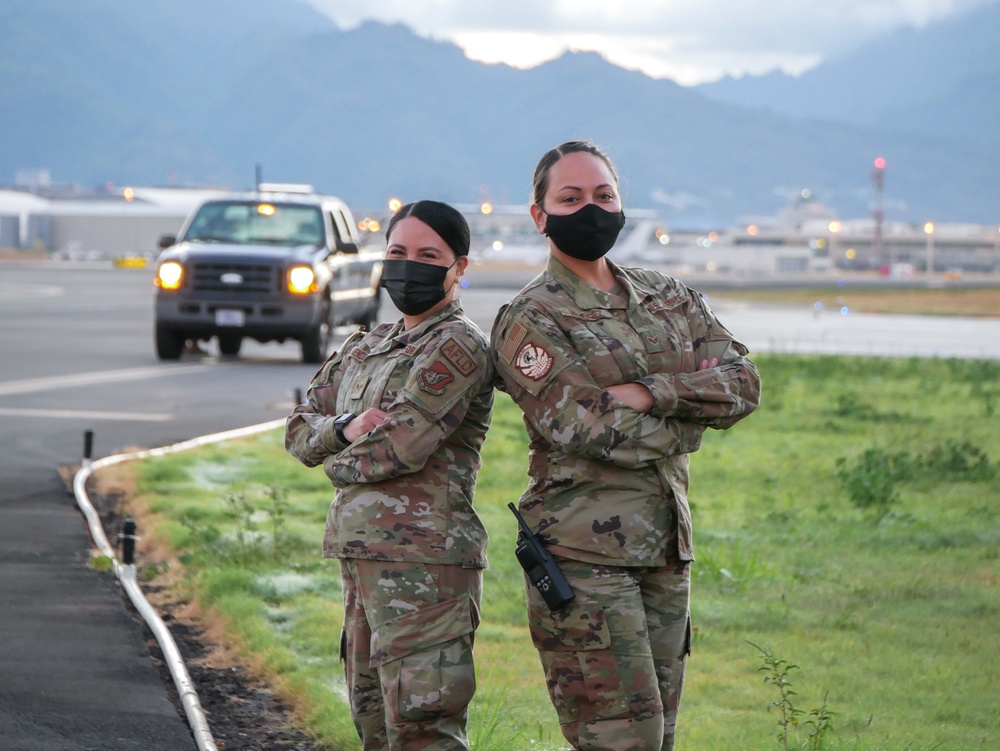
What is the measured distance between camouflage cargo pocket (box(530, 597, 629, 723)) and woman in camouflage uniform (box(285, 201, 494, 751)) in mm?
216

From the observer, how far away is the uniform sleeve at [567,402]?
367cm

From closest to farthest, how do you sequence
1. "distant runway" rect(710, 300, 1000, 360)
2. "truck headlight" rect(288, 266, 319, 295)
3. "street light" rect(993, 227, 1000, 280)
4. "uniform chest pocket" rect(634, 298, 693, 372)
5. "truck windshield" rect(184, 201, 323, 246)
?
1. "uniform chest pocket" rect(634, 298, 693, 372)
2. "truck headlight" rect(288, 266, 319, 295)
3. "truck windshield" rect(184, 201, 323, 246)
4. "distant runway" rect(710, 300, 1000, 360)
5. "street light" rect(993, 227, 1000, 280)

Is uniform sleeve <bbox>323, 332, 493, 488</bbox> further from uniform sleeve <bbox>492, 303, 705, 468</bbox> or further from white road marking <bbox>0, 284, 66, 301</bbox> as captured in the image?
white road marking <bbox>0, 284, 66, 301</bbox>

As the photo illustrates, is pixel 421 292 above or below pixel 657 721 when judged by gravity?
above

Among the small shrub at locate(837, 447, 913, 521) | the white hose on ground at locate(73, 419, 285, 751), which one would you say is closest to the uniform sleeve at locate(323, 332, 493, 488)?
the white hose on ground at locate(73, 419, 285, 751)

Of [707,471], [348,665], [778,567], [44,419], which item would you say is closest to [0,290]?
[44,419]

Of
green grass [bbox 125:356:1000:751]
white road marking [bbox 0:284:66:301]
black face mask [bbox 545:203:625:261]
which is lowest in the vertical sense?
green grass [bbox 125:356:1000:751]

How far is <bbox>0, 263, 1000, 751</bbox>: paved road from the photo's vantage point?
5562 mm

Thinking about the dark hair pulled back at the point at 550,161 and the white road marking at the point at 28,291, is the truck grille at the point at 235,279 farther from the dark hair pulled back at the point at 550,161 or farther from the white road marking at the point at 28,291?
the white road marking at the point at 28,291

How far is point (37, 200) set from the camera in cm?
16575

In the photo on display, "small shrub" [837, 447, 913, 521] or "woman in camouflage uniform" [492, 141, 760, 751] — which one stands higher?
"woman in camouflage uniform" [492, 141, 760, 751]

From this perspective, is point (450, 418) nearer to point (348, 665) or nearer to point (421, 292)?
point (421, 292)

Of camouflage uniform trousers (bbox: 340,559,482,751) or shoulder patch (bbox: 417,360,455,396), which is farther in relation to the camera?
shoulder patch (bbox: 417,360,455,396)

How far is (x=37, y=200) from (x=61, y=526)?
165952mm
